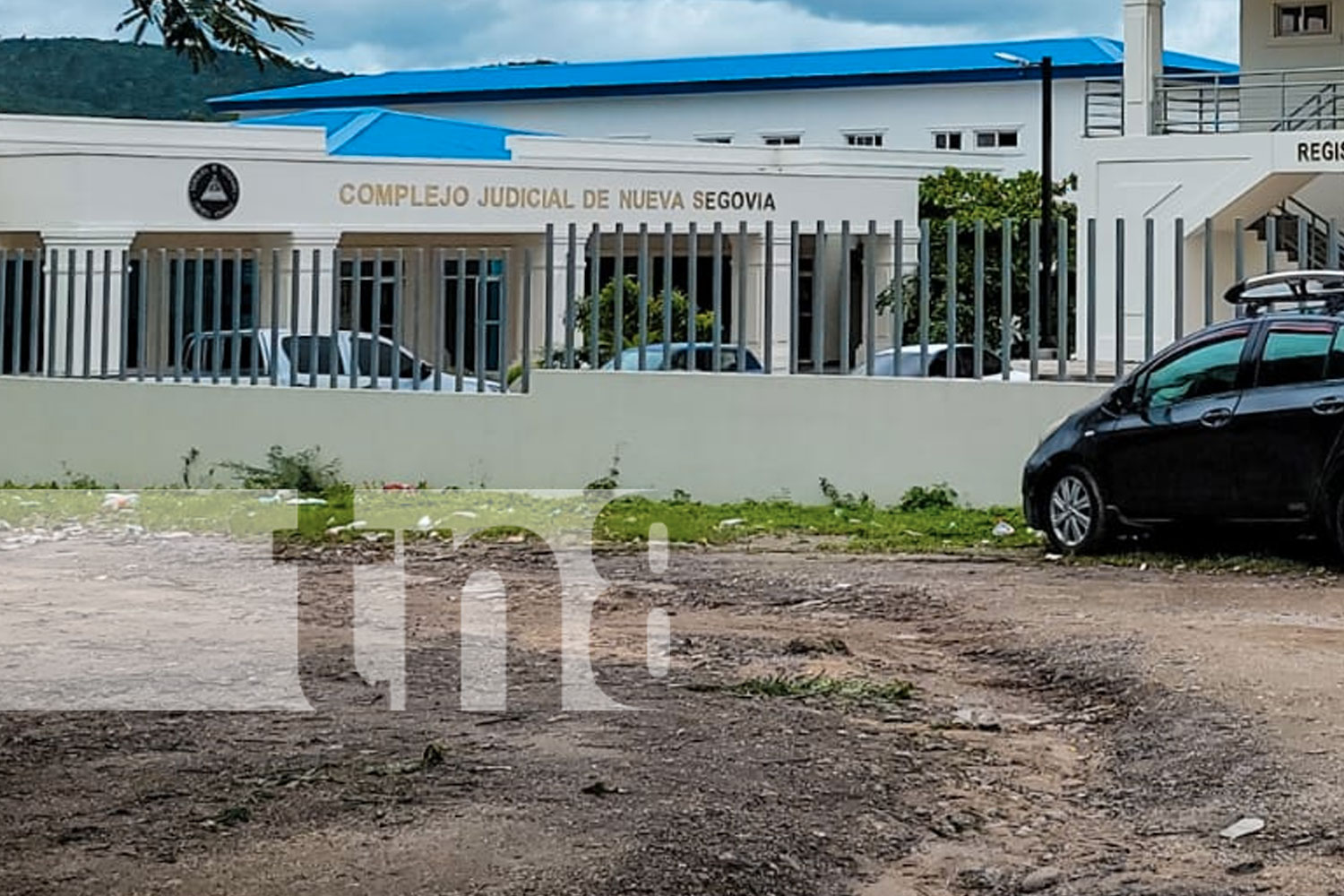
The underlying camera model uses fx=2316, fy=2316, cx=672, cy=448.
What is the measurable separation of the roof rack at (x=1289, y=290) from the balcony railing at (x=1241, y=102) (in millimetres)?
18303

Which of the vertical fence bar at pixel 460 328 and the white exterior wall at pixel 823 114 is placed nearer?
the vertical fence bar at pixel 460 328

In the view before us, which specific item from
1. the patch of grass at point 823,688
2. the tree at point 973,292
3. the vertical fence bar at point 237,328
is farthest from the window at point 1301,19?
the patch of grass at point 823,688

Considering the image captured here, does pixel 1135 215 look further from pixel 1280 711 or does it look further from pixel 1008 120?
pixel 1008 120

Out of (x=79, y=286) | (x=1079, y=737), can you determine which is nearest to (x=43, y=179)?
(x=79, y=286)

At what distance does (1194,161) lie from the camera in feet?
106

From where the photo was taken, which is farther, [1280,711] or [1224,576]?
[1224,576]

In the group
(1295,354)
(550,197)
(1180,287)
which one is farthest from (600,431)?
(550,197)

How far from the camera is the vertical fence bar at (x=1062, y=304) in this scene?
16.1m

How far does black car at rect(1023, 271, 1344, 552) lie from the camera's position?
13.3 metres

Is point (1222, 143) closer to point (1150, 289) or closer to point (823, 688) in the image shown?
point (1150, 289)

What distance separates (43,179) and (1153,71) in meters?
17.5

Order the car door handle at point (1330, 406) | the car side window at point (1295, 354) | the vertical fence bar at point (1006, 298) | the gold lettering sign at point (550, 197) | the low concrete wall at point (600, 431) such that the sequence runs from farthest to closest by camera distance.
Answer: the gold lettering sign at point (550, 197) < the low concrete wall at point (600, 431) < the vertical fence bar at point (1006, 298) < the car side window at point (1295, 354) < the car door handle at point (1330, 406)

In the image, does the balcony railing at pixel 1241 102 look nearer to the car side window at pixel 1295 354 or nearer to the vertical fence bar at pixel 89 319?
the vertical fence bar at pixel 89 319

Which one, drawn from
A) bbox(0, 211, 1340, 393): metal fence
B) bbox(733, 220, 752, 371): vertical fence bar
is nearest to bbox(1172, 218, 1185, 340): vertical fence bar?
bbox(0, 211, 1340, 393): metal fence
